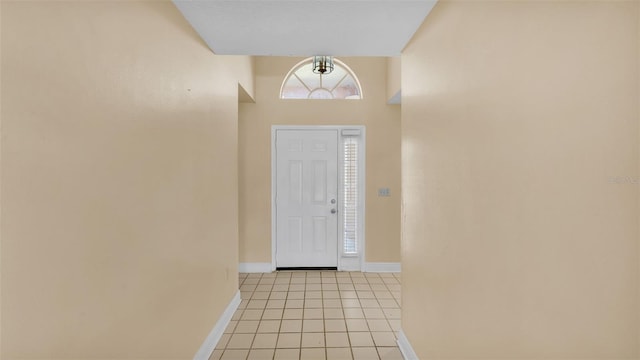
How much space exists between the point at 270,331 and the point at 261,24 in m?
2.27

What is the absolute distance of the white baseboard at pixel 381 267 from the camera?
4.14 meters

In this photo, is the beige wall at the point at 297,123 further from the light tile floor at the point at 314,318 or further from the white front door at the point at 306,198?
the light tile floor at the point at 314,318

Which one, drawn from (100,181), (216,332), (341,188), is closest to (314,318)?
(216,332)

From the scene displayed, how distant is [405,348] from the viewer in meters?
2.18

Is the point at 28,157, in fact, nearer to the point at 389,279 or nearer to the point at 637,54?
the point at 637,54

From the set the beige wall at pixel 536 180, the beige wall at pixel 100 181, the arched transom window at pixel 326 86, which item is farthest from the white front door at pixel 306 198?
the beige wall at pixel 536 180

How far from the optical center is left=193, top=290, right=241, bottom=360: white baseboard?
2.09 metres

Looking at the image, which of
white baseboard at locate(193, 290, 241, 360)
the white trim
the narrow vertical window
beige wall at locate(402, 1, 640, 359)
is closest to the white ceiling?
beige wall at locate(402, 1, 640, 359)

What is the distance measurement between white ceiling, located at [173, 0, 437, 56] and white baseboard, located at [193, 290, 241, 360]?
205 cm

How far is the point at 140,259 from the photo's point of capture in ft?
4.46

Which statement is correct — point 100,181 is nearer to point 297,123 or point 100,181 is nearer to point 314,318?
point 314,318

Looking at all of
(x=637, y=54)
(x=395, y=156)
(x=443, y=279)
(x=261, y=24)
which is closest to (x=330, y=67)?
(x=395, y=156)

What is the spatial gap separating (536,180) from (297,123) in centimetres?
340

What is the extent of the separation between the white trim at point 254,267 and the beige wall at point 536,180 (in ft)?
9.23
